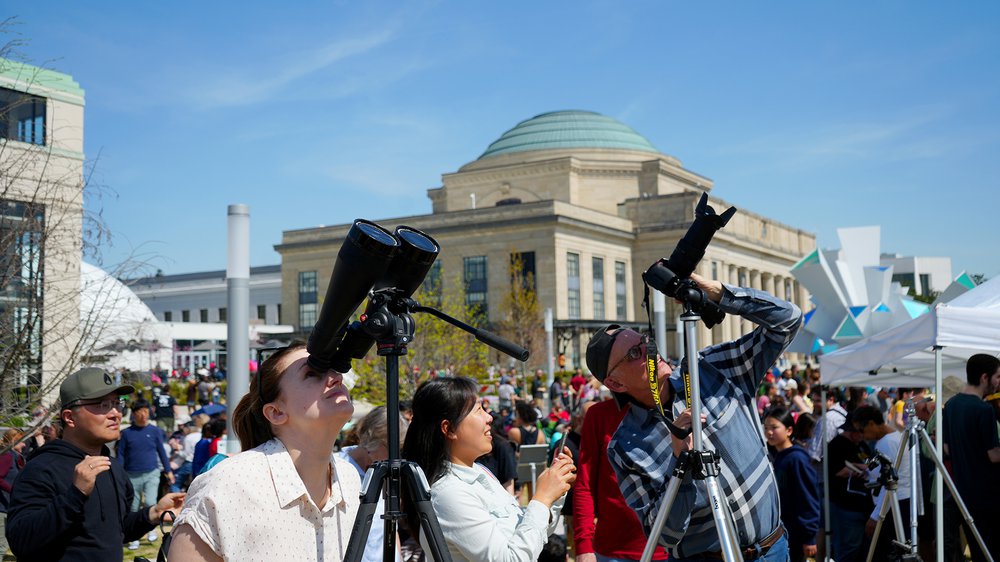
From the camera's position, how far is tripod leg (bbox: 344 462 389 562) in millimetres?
2523

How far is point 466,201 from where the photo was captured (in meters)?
85.8

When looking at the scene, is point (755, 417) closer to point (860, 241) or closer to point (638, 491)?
point (638, 491)

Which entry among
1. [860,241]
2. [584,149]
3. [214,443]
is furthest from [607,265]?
[214,443]

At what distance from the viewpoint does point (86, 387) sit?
498 cm

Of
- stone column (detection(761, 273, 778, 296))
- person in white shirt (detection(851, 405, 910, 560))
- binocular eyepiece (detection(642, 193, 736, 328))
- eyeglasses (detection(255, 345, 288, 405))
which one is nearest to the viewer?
eyeglasses (detection(255, 345, 288, 405))

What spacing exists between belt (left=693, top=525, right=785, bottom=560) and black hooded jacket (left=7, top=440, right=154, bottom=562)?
2990 mm

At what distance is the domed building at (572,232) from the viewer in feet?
228

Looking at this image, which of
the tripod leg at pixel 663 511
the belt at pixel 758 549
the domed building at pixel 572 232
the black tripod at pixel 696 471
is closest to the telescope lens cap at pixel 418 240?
the black tripod at pixel 696 471

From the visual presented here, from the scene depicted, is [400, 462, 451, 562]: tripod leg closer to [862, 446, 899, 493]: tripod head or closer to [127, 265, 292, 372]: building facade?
[862, 446, 899, 493]: tripod head

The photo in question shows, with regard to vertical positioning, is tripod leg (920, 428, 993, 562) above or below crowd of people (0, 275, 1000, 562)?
below

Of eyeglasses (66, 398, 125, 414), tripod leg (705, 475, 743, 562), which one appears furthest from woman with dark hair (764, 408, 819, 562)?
eyeglasses (66, 398, 125, 414)

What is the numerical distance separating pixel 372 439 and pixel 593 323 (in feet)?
197

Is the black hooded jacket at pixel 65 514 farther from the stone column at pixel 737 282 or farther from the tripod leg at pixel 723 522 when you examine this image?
the stone column at pixel 737 282

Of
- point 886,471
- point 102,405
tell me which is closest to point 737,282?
point 886,471
